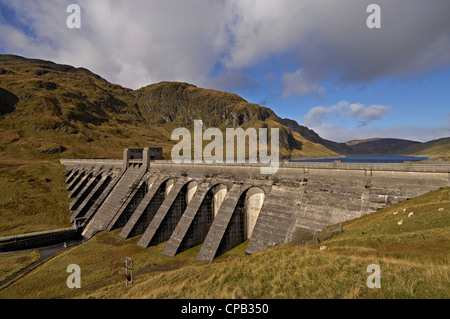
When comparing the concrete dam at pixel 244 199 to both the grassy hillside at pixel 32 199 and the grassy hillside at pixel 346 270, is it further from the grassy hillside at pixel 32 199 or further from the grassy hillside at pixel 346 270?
the grassy hillside at pixel 32 199

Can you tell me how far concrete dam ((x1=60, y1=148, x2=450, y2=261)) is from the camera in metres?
23.2

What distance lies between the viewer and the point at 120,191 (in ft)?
162

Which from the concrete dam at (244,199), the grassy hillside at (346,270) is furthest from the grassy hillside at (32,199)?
the grassy hillside at (346,270)

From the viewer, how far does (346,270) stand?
12.0 meters

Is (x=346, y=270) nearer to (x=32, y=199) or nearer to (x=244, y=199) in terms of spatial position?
(x=244, y=199)

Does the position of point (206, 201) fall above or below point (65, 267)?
above

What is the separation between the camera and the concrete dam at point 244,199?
2316 centimetres

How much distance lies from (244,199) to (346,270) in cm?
2080

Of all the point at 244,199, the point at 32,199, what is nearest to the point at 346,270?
the point at 244,199

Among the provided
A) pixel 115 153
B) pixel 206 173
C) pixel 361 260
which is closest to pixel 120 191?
pixel 206 173

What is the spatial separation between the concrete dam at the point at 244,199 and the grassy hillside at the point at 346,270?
2.56 metres

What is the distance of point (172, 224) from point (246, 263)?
78.4 ft
